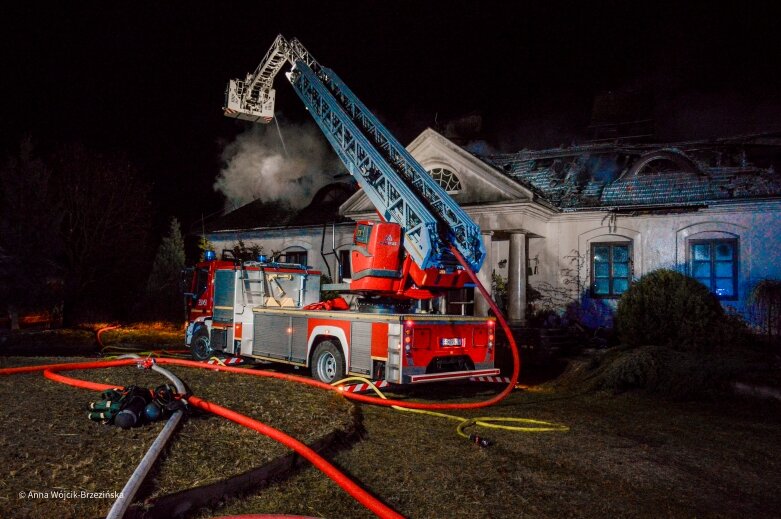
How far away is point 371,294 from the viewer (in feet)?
30.0

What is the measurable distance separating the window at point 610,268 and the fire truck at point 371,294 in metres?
7.05

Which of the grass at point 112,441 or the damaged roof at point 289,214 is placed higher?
the damaged roof at point 289,214

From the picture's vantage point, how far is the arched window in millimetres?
16672

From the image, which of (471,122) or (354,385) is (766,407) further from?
(471,122)

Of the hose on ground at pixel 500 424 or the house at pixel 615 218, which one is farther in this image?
the house at pixel 615 218

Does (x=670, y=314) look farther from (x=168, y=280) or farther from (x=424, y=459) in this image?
(x=168, y=280)

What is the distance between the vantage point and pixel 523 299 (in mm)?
15266

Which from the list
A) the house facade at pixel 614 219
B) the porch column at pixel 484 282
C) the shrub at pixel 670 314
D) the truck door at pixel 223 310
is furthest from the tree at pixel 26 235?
the shrub at pixel 670 314

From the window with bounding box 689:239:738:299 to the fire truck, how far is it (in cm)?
833

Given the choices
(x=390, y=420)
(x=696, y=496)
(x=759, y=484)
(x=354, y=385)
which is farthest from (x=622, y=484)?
(x=354, y=385)

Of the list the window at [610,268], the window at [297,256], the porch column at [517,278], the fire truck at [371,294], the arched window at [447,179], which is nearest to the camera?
the fire truck at [371,294]

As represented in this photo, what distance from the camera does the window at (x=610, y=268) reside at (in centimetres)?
1575

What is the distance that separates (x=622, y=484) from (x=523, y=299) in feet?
35.0

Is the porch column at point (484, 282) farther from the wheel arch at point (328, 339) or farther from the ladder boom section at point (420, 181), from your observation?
the wheel arch at point (328, 339)
